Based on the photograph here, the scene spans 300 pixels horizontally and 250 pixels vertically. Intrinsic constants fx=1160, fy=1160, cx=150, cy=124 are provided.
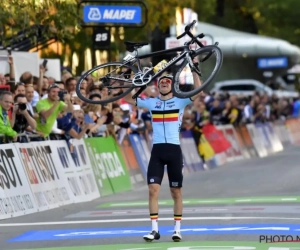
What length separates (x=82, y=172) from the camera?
69.1ft

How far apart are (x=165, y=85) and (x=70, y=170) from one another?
6511mm

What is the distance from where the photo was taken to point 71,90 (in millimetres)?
21375

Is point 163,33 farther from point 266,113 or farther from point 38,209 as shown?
point 38,209

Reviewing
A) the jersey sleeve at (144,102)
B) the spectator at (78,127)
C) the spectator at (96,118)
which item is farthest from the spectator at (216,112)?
the jersey sleeve at (144,102)

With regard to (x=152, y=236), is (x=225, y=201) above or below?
below

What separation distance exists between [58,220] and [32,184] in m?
1.84

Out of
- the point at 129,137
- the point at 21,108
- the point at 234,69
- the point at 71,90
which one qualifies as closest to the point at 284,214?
the point at 21,108

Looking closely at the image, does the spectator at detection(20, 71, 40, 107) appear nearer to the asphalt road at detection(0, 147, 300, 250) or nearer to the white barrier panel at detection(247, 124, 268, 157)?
the asphalt road at detection(0, 147, 300, 250)

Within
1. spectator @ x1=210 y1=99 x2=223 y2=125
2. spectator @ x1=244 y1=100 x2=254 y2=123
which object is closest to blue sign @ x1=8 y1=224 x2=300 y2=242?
spectator @ x1=210 y1=99 x2=223 y2=125

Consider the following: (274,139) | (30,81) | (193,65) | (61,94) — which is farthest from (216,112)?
(193,65)

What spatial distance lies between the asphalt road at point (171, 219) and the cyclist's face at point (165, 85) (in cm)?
180

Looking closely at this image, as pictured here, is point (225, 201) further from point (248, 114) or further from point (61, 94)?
point (248, 114)

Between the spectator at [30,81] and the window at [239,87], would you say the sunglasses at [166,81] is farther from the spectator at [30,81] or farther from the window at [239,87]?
the window at [239,87]

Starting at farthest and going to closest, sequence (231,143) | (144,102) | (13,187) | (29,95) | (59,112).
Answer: (231,143) < (59,112) < (29,95) < (13,187) < (144,102)
